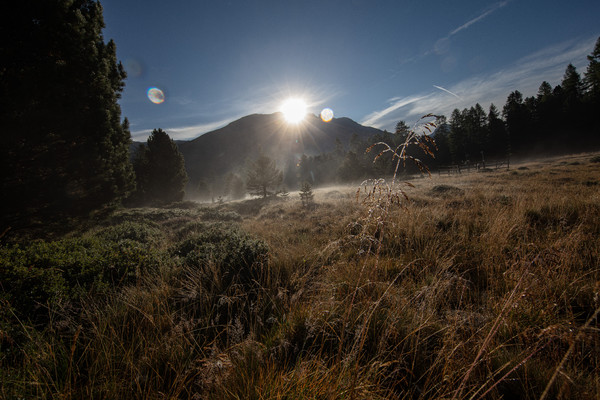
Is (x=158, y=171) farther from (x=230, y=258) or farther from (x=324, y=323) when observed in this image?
(x=324, y=323)

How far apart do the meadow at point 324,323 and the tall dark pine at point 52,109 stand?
506 centimetres

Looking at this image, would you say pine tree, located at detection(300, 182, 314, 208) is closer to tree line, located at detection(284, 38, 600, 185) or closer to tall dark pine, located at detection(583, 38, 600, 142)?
tree line, located at detection(284, 38, 600, 185)

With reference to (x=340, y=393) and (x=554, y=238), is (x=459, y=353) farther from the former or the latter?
(x=554, y=238)

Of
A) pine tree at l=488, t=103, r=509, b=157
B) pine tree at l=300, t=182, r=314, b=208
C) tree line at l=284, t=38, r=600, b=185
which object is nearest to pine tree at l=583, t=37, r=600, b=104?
tree line at l=284, t=38, r=600, b=185

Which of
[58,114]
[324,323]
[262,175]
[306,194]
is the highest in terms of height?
[58,114]

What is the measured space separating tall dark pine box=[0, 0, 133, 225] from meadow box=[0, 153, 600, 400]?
16.6ft

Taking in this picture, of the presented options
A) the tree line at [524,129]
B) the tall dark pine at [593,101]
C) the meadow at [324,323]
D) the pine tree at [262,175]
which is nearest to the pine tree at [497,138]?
the tree line at [524,129]

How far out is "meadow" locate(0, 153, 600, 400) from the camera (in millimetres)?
1539

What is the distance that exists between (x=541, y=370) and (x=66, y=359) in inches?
149

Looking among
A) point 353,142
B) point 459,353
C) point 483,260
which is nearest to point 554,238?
point 483,260

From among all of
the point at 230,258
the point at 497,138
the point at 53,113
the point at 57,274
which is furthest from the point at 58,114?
the point at 497,138

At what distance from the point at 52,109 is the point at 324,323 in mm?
11069

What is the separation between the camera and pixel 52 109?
7.43 meters

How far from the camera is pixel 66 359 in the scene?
1.88 m
